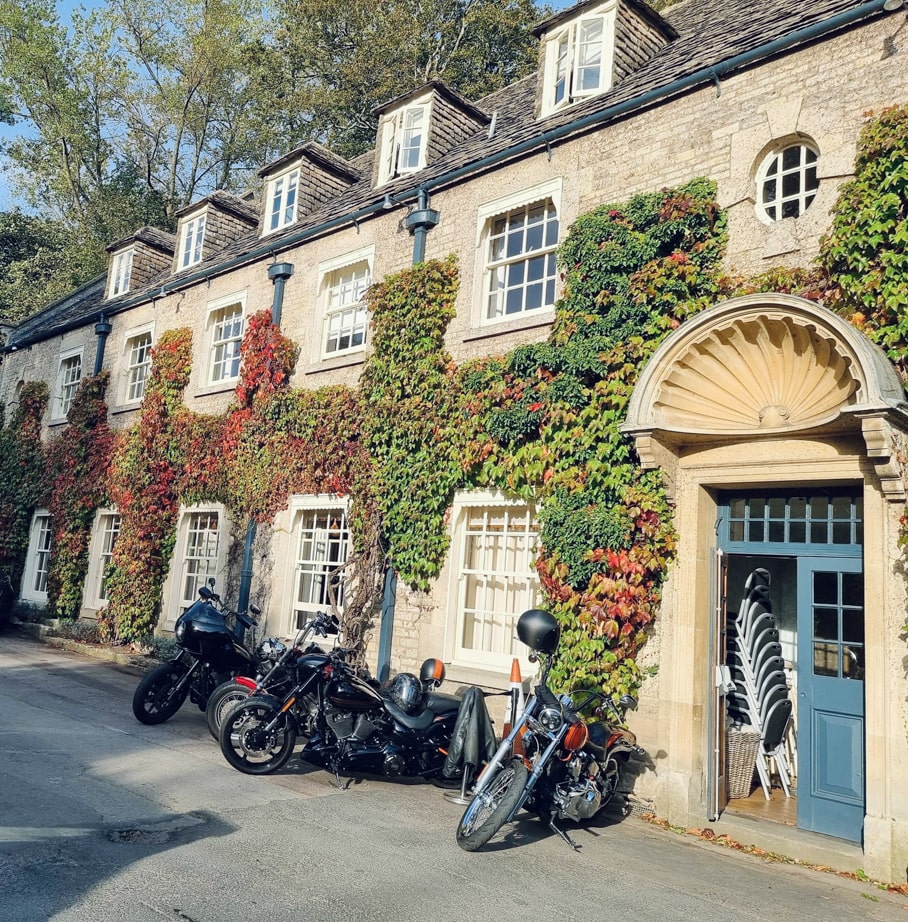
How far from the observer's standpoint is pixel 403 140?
1328 centimetres

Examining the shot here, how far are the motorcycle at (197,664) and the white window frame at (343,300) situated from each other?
472 cm

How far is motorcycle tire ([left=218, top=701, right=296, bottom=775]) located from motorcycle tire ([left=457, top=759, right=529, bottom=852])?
82.0 inches

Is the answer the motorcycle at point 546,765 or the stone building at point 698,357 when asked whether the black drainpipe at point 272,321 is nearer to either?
the stone building at point 698,357

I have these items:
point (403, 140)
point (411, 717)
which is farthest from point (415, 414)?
point (403, 140)

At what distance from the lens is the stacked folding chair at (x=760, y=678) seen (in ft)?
A: 28.4

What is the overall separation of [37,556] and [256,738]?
46.3 feet

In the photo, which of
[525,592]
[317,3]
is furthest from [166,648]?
[317,3]

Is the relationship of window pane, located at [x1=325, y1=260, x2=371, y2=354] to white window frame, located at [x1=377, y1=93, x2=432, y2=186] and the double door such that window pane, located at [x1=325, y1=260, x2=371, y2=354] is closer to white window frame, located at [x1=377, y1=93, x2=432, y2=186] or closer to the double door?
white window frame, located at [x1=377, y1=93, x2=432, y2=186]

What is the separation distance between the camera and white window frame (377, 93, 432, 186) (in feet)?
42.9

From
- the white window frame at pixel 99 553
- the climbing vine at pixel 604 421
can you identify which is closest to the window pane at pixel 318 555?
the climbing vine at pixel 604 421

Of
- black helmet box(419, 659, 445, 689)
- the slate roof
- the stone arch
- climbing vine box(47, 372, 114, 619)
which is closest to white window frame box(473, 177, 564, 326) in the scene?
the slate roof

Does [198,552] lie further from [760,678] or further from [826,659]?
[826,659]

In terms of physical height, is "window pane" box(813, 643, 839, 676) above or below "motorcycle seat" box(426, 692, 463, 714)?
above

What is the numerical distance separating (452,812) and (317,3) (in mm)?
28091
